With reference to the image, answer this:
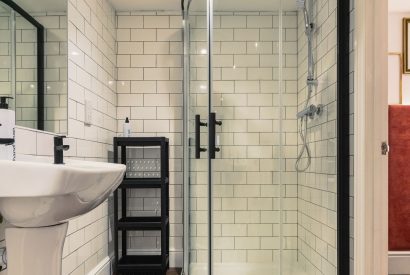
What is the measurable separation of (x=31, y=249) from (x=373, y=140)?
1.37m

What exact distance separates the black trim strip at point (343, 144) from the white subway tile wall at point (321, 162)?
47mm

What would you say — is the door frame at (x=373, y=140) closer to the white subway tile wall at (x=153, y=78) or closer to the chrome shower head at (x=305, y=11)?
the chrome shower head at (x=305, y=11)

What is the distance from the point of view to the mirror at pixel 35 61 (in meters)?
1.60

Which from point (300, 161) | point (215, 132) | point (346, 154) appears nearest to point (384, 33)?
point (346, 154)

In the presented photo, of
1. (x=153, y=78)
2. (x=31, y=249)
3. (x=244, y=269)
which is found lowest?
(x=244, y=269)

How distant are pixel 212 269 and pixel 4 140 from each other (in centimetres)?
148

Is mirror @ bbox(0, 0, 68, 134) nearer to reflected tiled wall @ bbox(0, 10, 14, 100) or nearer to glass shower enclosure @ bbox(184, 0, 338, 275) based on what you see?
reflected tiled wall @ bbox(0, 10, 14, 100)

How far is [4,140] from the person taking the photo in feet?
4.48

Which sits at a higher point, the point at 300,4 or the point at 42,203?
the point at 300,4

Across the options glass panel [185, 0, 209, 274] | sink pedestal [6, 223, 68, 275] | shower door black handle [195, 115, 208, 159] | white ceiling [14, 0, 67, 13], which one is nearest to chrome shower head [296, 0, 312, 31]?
glass panel [185, 0, 209, 274]

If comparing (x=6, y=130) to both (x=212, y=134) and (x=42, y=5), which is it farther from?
(x=212, y=134)

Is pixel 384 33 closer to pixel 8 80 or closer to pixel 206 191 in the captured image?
pixel 206 191

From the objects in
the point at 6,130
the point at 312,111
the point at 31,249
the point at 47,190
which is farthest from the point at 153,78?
the point at 47,190

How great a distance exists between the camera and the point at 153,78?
3418mm
